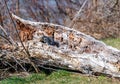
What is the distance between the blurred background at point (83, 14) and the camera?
15.6m

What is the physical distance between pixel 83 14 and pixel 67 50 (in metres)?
6.63

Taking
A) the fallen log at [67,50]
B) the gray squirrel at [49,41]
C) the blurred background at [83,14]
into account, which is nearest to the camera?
the fallen log at [67,50]

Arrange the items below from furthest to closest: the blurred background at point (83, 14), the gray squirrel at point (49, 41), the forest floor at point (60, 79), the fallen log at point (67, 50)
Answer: the blurred background at point (83, 14) < the gray squirrel at point (49, 41) < the fallen log at point (67, 50) < the forest floor at point (60, 79)

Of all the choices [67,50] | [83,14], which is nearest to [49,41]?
[67,50]

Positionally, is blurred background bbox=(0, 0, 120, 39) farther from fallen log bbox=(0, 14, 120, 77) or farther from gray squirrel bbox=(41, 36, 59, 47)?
gray squirrel bbox=(41, 36, 59, 47)

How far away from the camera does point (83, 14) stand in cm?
1579

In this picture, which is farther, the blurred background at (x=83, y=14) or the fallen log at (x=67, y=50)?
the blurred background at (x=83, y=14)

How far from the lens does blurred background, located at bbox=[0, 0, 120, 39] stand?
1562cm

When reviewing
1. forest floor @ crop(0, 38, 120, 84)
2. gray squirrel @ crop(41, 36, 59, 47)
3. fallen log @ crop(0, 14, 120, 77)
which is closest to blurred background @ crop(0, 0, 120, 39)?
fallen log @ crop(0, 14, 120, 77)

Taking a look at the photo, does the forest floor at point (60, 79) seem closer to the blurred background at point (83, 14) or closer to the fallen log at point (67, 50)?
the fallen log at point (67, 50)

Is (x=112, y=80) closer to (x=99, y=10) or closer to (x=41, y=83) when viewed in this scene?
(x=41, y=83)

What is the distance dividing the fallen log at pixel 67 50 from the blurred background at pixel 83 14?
540 centimetres

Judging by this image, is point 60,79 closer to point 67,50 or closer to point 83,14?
point 67,50

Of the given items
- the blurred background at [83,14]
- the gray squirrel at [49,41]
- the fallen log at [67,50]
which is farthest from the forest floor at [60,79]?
the blurred background at [83,14]
